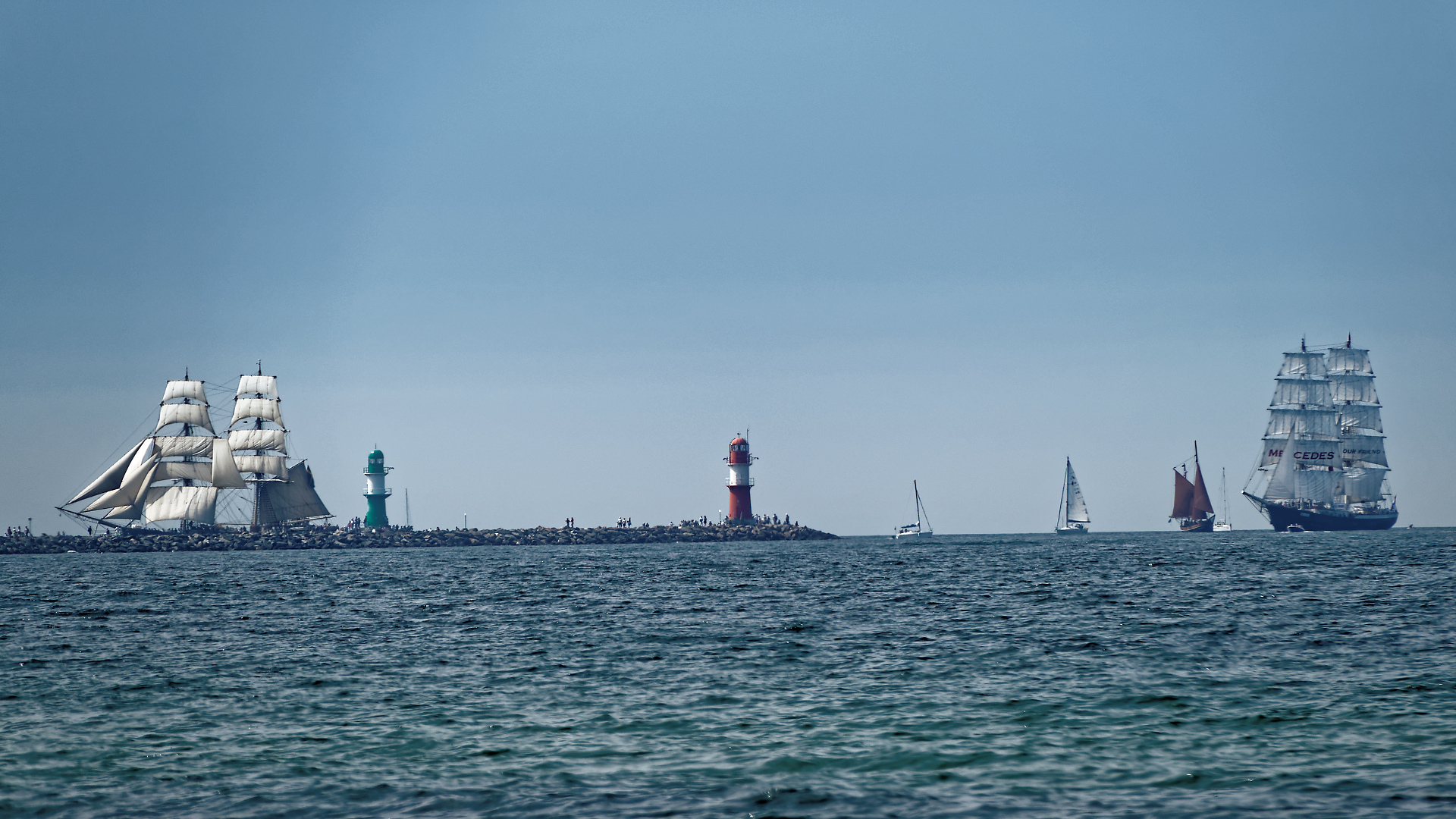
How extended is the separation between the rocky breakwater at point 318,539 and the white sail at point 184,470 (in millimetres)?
10404

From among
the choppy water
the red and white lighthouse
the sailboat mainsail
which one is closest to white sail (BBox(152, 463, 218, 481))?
the sailboat mainsail

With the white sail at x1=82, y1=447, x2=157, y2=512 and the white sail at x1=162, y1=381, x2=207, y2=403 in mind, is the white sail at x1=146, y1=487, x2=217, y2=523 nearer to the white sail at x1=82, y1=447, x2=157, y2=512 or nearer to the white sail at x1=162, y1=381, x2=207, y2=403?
the white sail at x1=82, y1=447, x2=157, y2=512

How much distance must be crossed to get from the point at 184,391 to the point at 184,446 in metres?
10.7

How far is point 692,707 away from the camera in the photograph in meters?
22.8

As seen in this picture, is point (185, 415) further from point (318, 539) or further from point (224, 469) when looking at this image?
point (318, 539)

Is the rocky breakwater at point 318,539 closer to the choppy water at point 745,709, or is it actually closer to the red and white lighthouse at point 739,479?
the red and white lighthouse at point 739,479

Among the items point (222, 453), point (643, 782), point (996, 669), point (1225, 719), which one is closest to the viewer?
point (643, 782)

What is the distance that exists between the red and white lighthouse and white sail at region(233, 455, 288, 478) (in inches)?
2922

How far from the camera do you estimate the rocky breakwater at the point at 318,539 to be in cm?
16296

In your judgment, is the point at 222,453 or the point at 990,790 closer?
the point at 990,790

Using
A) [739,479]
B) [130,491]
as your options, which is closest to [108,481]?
[130,491]

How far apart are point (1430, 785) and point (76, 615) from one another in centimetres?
4701

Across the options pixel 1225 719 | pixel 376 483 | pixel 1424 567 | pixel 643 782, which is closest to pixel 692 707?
pixel 643 782

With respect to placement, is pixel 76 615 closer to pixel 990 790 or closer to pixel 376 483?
pixel 990 790
